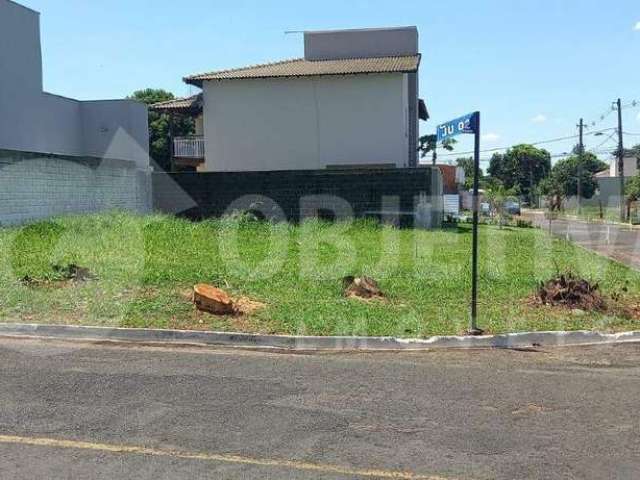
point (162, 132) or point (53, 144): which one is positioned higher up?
point (162, 132)

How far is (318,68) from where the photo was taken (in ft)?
86.8

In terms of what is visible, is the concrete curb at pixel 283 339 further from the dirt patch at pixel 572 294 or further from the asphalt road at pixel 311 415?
the dirt patch at pixel 572 294

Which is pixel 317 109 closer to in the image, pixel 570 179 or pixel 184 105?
pixel 184 105

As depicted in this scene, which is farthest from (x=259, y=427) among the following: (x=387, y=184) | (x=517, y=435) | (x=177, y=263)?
(x=387, y=184)

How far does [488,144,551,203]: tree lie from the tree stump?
264ft

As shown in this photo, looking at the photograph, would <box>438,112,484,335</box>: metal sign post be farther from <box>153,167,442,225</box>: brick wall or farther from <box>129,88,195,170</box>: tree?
<box>129,88,195,170</box>: tree

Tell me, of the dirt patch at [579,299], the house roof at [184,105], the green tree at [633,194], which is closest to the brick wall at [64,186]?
the house roof at [184,105]

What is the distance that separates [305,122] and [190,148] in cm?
726

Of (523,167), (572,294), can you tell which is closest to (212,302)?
(572,294)

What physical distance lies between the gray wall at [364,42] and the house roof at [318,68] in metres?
0.51

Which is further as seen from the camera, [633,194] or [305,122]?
[633,194]

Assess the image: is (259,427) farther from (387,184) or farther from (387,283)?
(387,184)

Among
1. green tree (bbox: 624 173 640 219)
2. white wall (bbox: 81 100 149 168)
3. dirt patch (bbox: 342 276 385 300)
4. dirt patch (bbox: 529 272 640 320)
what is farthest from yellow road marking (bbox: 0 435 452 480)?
green tree (bbox: 624 173 640 219)

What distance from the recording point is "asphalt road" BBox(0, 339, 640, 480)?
3.85 metres
